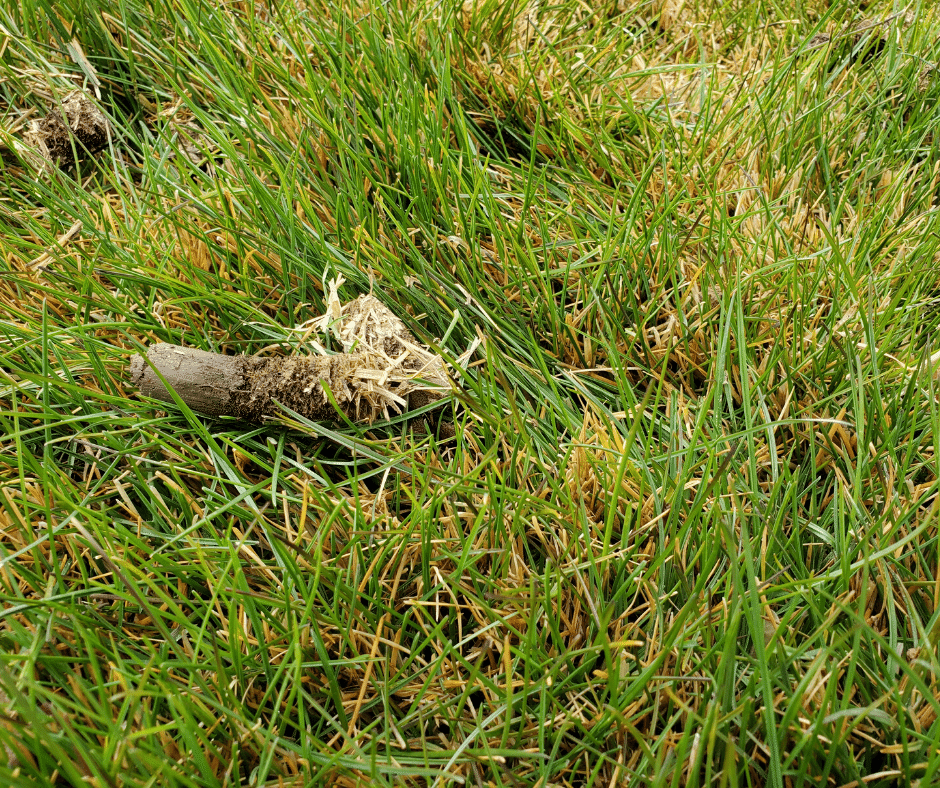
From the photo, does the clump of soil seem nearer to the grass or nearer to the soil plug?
the grass

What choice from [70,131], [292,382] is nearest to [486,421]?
[292,382]

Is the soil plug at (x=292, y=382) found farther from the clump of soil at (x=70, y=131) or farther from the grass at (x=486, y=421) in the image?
the clump of soil at (x=70, y=131)

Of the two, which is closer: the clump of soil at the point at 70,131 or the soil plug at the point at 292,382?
the soil plug at the point at 292,382

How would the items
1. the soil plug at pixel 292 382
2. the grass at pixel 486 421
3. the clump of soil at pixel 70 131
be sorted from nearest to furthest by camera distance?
the grass at pixel 486 421
the soil plug at pixel 292 382
the clump of soil at pixel 70 131

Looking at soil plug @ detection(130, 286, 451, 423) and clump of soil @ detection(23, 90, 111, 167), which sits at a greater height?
clump of soil @ detection(23, 90, 111, 167)

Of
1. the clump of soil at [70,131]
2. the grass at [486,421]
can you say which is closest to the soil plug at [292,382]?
the grass at [486,421]

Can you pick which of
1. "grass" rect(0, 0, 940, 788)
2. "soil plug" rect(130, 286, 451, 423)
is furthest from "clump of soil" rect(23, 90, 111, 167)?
"soil plug" rect(130, 286, 451, 423)

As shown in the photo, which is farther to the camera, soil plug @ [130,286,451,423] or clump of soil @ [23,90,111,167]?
clump of soil @ [23,90,111,167]

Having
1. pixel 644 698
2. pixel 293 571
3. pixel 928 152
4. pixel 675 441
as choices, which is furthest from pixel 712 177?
→ pixel 293 571
